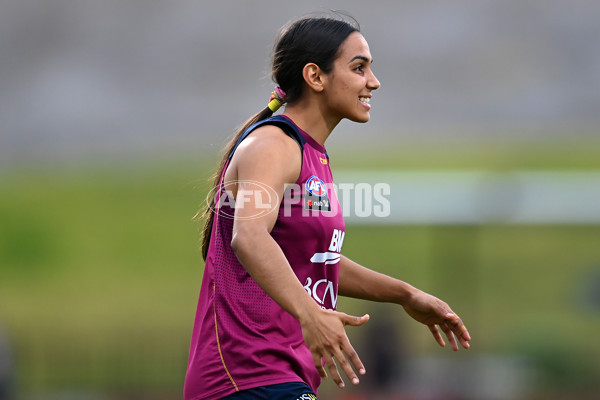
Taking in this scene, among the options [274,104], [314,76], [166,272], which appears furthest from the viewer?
Result: [166,272]

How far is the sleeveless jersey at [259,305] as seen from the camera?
3213 mm

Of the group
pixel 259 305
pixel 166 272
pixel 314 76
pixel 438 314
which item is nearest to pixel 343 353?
pixel 259 305

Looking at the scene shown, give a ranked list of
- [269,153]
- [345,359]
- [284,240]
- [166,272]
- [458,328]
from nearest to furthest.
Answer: [345,359] → [269,153] → [284,240] → [458,328] → [166,272]

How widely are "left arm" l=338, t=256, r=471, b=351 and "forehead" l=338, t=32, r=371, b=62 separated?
906 millimetres

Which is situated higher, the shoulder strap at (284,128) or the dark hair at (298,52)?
the dark hair at (298,52)

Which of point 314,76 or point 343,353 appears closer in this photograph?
point 343,353

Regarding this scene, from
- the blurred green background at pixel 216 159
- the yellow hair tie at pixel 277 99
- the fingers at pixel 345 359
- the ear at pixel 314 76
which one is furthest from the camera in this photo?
the blurred green background at pixel 216 159

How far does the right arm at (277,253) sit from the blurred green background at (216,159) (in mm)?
7235

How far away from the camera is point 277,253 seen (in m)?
2.98

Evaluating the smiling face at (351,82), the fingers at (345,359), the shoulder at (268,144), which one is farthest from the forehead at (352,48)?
the fingers at (345,359)

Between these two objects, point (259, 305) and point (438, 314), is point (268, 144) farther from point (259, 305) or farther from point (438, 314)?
point (438, 314)

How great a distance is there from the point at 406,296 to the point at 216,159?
14.8ft

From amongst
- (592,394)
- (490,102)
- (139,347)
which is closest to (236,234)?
(592,394)

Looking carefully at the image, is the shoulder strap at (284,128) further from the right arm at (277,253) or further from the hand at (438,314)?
the hand at (438,314)
